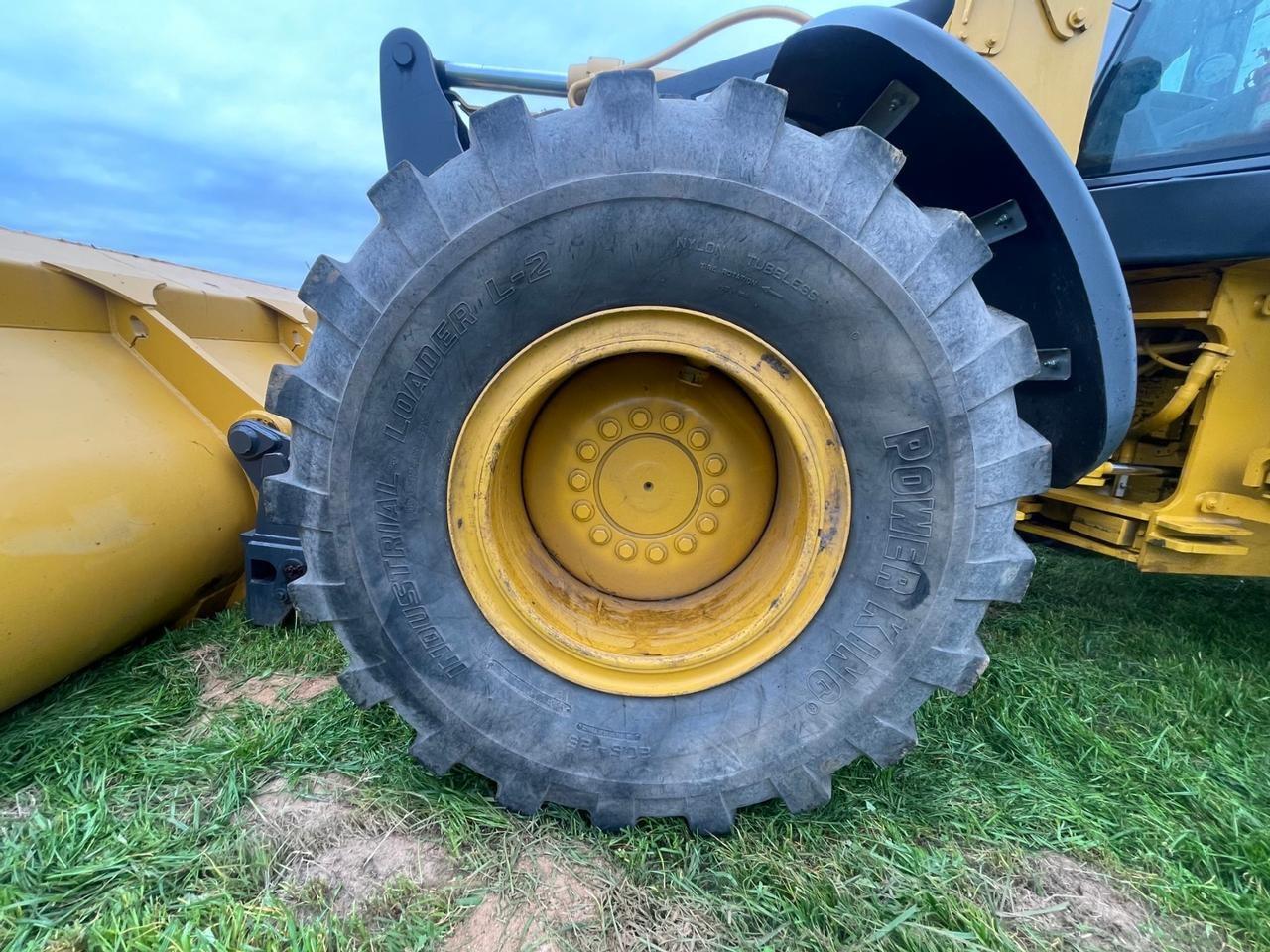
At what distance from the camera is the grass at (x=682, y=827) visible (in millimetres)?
1153

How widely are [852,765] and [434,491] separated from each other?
1216mm

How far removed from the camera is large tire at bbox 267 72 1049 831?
1214mm

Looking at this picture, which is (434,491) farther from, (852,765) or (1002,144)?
(1002,144)

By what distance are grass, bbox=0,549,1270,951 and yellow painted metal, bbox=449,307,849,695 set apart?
1.27 feet

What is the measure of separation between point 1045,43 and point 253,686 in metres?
2.76

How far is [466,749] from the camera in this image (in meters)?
1.37

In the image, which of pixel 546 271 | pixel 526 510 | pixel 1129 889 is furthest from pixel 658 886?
pixel 546 271

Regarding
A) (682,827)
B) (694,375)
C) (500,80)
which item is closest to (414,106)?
(500,80)

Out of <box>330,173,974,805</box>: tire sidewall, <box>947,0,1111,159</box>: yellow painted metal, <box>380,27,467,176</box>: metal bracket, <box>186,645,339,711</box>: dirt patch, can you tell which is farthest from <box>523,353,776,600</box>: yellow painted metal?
<box>380,27,467,176</box>: metal bracket

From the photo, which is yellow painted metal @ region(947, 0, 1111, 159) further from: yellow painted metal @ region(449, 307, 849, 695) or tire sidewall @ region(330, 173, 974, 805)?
yellow painted metal @ region(449, 307, 849, 695)

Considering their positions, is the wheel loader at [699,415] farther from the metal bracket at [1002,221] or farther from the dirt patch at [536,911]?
the dirt patch at [536,911]

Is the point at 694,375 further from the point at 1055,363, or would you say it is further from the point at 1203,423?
the point at 1203,423

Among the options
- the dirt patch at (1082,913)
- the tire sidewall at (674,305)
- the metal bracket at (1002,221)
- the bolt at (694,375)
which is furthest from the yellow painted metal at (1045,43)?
the dirt patch at (1082,913)

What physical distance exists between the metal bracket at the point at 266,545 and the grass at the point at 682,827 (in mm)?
119
